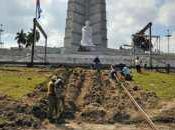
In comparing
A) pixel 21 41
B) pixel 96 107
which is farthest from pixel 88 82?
pixel 21 41

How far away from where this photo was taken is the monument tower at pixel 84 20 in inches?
4353

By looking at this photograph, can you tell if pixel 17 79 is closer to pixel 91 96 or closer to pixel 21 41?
pixel 91 96

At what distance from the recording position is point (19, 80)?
132 feet

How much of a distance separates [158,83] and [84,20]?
74431 millimetres

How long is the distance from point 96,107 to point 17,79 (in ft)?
34.8

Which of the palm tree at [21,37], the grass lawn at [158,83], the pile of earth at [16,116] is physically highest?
the palm tree at [21,37]

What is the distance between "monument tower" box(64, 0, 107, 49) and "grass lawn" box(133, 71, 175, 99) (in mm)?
63780

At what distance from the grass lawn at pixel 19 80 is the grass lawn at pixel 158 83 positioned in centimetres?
758

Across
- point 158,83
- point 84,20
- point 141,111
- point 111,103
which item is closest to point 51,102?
point 111,103

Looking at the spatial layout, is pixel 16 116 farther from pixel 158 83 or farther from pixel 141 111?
pixel 158 83

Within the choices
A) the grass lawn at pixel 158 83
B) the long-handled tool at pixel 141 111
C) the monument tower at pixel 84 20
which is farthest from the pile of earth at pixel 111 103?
the monument tower at pixel 84 20

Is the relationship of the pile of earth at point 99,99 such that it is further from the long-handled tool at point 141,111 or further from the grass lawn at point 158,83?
the grass lawn at point 158,83

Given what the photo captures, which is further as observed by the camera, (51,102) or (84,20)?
(84,20)

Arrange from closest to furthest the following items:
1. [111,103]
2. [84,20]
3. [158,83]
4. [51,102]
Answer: [51,102]
[111,103]
[158,83]
[84,20]
